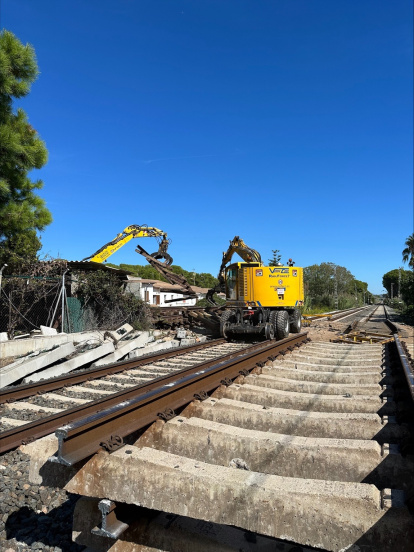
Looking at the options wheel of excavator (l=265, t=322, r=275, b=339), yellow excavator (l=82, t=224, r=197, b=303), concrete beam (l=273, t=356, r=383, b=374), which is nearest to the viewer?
concrete beam (l=273, t=356, r=383, b=374)

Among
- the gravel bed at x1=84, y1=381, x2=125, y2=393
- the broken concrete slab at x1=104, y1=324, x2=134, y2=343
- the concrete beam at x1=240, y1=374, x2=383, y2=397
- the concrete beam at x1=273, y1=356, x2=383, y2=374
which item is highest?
the broken concrete slab at x1=104, y1=324, x2=134, y2=343

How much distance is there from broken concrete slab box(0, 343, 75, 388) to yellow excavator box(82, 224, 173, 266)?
9143mm

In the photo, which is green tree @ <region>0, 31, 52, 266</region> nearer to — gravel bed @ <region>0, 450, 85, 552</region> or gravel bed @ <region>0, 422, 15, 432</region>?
gravel bed @ <region>0, 422, 15, 432</region>

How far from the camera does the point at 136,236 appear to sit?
19234 millimetres

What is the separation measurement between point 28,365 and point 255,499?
6873 mm

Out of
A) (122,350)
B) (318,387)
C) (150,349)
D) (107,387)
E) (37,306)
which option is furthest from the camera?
(37,306)

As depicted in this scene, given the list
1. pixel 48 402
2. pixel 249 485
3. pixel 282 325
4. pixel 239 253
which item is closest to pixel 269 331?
pixel 282 325

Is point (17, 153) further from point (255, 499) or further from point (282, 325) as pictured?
point (255, 499)

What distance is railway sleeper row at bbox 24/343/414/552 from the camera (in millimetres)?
1931

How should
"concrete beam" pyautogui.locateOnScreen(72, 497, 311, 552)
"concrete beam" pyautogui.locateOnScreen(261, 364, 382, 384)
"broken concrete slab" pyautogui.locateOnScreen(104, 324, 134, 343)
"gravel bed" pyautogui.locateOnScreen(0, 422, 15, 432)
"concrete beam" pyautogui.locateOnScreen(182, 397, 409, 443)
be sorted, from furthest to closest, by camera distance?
"broken concrete slab" pyautogui.locateOnScreen(104, 324, 134, 343) → "concrete beam" pyautogui.locateOnScreen(261, 364, 382, 384) → "gravel bed" pyautogui.locateOnScreen(0, 422, 15, 432) → "concrete beam" pyautogui.locateOnScreen(182, 397, 409, 443) → "concrete beam" pyautogui.locateOnScreen(72, 497, 311, 552)

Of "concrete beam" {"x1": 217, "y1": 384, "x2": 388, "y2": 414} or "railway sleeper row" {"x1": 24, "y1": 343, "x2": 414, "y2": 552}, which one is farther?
"concrete beam" {"x1": 217, "y1": 384, "x2": 388, "y2": 414}

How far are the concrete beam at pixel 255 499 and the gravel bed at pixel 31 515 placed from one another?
660mm

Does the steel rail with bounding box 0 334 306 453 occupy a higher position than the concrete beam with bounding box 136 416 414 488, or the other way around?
the concrete beam with bounding box 136 416 414 488

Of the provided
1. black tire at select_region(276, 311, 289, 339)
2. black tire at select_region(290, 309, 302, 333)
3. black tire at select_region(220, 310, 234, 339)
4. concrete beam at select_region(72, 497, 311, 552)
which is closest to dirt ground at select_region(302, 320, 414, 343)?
black tire at select_region(290, 309, 302, 333)
